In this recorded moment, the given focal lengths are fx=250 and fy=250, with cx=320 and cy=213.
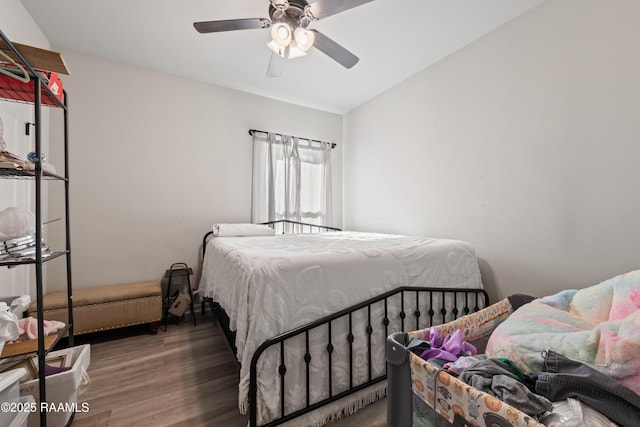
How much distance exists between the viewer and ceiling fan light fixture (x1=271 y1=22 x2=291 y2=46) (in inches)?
61.2

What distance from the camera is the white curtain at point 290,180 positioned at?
10.1 feet

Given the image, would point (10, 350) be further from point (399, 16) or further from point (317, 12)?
point (399, 16)

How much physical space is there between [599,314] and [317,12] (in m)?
2.02

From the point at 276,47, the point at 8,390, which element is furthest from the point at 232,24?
the point at 8,390

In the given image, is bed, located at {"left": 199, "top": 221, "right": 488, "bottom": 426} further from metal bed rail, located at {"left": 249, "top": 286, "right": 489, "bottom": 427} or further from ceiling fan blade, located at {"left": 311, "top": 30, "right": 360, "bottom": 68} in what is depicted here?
ceiling fan blade, located at {"left": 311, "top": 30, "right": 360, "bottom": 68}

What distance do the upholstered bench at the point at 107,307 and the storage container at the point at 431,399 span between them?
2.19 m

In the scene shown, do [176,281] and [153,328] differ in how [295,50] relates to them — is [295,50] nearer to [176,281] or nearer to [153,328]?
[176,281]

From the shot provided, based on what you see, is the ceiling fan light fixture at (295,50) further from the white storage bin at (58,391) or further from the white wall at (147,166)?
the white storage bin at (58,391)

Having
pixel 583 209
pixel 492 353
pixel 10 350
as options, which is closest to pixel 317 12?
pixel 492 353

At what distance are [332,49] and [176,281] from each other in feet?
8.44

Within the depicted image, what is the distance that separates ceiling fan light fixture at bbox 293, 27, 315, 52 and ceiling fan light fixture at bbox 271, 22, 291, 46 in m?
0.05

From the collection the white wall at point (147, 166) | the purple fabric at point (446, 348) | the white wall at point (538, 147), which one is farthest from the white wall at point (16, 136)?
the white wall at point (538, 147)

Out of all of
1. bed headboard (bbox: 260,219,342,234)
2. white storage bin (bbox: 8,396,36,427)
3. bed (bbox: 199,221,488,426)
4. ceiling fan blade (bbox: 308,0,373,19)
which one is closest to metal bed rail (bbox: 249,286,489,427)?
bed (bbox: 199,221,488,426)

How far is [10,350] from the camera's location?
3.34 ft
